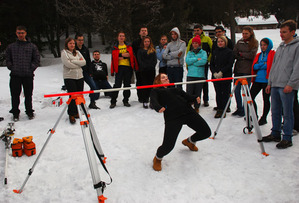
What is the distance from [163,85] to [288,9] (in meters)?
36.3

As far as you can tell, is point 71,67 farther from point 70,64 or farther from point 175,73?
point 175,73

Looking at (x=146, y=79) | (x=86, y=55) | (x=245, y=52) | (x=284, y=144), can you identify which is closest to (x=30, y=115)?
(x=86, y=55)

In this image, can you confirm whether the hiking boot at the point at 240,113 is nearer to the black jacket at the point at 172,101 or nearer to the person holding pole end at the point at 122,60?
the black jacket at the point at 172,101

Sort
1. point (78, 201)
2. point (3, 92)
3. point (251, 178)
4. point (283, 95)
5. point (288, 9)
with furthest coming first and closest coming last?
point (288, 9)
point (3, 92)
point (283, 95)
point (251, 178)
point (78, 201)

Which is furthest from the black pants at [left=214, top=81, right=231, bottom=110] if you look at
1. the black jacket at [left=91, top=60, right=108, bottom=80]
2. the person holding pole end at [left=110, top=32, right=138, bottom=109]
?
the black jacket at [left=91, top=60, right=108, bottom=80]

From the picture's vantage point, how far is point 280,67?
14.4 ft

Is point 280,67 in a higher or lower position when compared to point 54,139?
higher

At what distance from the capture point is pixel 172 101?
4113mm

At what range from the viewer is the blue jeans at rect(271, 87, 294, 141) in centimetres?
434

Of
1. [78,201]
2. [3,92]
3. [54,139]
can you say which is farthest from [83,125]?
[3,92]

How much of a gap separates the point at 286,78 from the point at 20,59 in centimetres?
581

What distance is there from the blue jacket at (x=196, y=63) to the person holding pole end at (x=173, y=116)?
2432mm

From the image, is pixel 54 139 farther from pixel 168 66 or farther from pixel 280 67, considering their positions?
pixel 280 67

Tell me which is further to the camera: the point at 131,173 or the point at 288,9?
the point at 288,9
